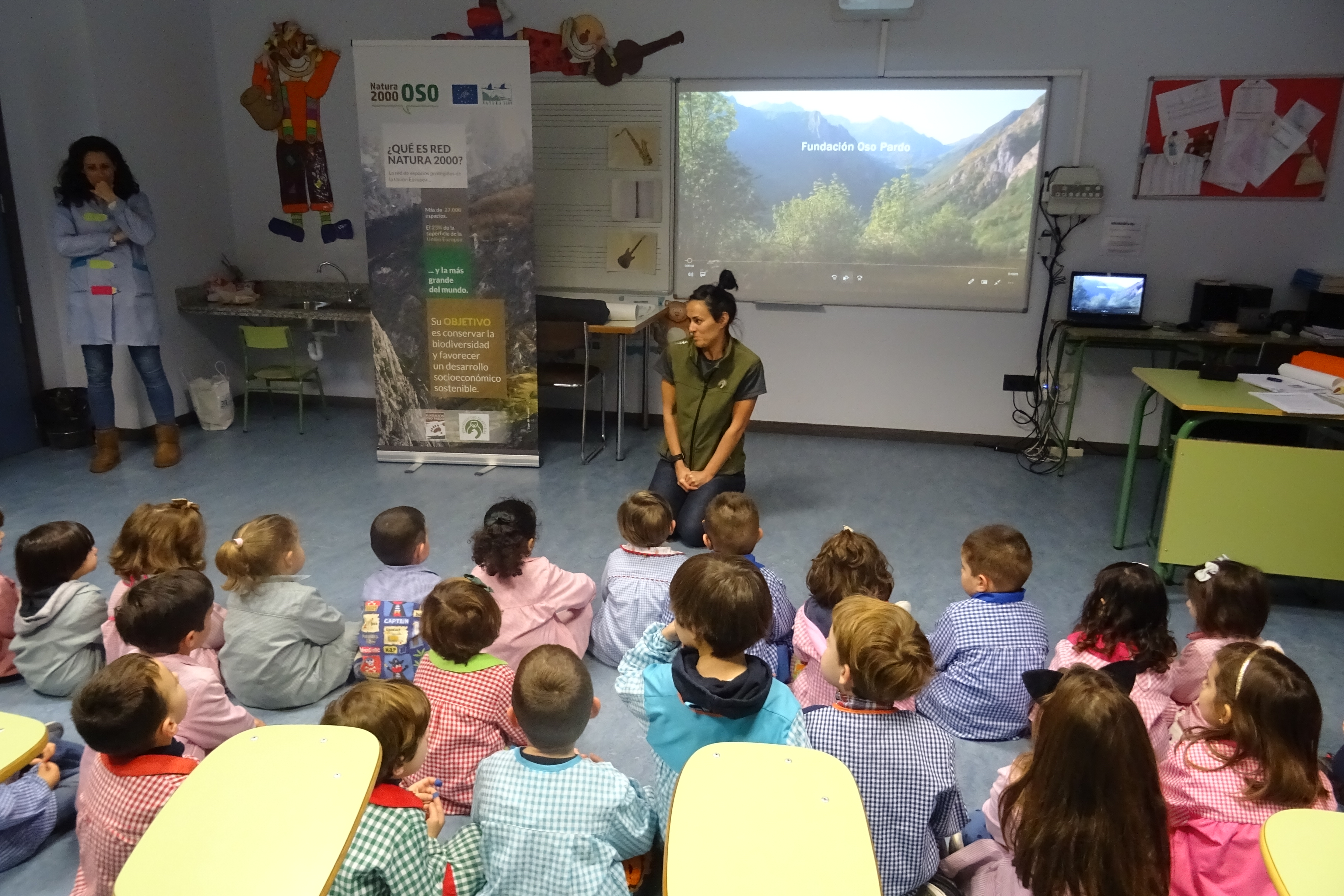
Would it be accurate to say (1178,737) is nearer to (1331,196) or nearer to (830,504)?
(830,504)

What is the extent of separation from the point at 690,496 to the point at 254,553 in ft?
5.88

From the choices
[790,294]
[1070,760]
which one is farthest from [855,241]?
[1070,760]

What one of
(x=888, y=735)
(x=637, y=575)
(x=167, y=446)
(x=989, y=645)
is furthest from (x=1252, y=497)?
(x=167, y=446)

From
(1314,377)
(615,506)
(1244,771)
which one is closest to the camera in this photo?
(1244,771)

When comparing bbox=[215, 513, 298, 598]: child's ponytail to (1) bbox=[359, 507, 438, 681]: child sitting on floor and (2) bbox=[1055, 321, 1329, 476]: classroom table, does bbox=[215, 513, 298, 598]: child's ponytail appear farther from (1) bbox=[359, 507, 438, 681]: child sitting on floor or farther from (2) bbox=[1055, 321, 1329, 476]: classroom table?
(2) bbox=[1055, 321, 1329, 476]: classroom table

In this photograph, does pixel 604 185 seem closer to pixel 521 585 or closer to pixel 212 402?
pixel 212 402

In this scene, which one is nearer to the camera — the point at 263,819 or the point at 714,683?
the point at 263,819

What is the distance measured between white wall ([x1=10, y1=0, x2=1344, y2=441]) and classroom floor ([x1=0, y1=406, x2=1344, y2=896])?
41 cm

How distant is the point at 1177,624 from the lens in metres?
3.12

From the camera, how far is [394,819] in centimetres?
147

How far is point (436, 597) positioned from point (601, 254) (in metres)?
3.66

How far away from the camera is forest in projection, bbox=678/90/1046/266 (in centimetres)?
491

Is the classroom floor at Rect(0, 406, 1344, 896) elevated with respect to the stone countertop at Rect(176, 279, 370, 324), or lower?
lower

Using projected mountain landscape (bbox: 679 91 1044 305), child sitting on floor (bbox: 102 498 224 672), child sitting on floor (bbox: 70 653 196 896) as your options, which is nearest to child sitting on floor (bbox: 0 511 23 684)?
child sitting on floor (bbox: 102 498 224 672)
